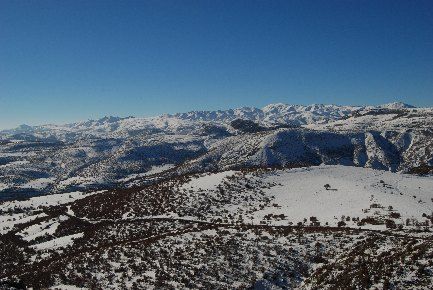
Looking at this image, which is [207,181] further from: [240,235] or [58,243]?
[240,235]

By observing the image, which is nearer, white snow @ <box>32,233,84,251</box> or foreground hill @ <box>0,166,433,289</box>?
foreground hill @ <box>0,166,433,289</box>

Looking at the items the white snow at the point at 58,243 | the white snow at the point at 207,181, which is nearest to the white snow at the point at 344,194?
the white snow at the point at 207,181

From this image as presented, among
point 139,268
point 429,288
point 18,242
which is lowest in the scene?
point 18,242

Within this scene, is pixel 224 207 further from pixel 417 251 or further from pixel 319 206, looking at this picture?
pixel 417 251

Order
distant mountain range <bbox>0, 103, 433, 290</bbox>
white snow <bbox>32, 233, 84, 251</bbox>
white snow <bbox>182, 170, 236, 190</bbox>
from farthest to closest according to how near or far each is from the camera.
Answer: white snow <bbox>182, 170, 236, 190</bbox>
white snow <bbox>32, 233, 84, 251</bbox>
distant mountain range <bbox>0, 103, 433, 290</bbox>

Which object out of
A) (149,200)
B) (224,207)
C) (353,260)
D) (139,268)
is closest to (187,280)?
(139,268)

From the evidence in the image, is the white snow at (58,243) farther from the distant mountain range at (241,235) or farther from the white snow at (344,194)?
the white snow at (344,194)

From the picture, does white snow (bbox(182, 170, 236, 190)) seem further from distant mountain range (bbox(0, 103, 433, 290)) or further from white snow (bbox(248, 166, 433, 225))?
white snow (bbox(248, 166, 433, 225))

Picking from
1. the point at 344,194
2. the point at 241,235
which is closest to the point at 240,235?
the point at 241,235

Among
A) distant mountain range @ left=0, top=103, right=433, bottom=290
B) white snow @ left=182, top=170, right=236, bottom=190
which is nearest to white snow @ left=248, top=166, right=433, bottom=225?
distant mountain range @ left=0, top=103, right=433, bottom=290
